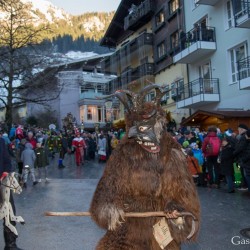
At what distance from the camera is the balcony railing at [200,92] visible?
21453 millimetres

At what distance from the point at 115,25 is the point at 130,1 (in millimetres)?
3533

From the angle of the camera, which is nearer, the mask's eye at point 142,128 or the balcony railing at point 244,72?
the mask's eye at point 142,128

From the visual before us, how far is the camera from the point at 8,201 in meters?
5.55

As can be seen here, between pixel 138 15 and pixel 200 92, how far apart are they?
12.5m

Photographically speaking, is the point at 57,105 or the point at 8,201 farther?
the point at 57,105

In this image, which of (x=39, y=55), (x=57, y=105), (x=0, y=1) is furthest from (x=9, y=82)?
(x=57, y=105)

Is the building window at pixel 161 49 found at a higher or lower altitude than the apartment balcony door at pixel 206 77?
higher

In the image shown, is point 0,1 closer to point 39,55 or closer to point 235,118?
point 39,55

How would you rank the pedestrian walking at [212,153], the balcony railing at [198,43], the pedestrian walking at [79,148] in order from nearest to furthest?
the pedestrian walking at [212,153], the pedestrian walking at [79,148], the balcony railing at [198,43]

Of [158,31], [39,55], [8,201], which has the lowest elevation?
[8,201]

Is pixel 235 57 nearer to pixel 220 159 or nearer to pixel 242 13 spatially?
pixel 242 13

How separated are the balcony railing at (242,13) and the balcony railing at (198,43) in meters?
3.06

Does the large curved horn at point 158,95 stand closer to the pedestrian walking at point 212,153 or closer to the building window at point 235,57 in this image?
the pedestrian walking at point 212,153

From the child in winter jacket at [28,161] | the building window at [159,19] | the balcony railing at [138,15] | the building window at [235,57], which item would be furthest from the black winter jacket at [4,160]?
the balcony railing at [138,15]
